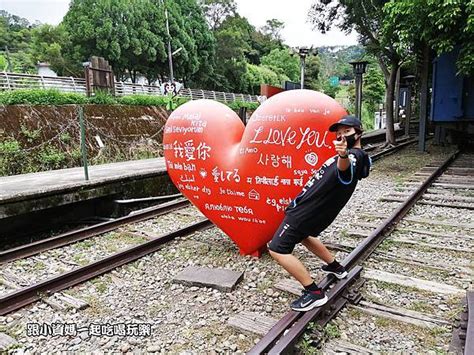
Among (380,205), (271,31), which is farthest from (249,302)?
(271,31)

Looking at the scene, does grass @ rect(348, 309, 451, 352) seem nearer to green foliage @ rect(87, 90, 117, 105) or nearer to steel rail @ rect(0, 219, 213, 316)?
steel rail @ rect(0, 219, 213, 316)

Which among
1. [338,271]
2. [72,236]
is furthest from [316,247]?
[72,236]

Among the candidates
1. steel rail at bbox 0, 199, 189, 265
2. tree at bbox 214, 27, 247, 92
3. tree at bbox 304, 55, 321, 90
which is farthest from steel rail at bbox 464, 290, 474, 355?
tree at bbox 304, 55, 321, 90

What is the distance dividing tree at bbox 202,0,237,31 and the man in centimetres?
4271

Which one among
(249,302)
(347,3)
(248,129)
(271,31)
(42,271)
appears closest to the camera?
(249,302)

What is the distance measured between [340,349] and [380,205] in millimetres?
4239

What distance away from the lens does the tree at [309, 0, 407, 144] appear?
12.3m

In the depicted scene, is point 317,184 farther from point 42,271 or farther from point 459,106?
point 459,106

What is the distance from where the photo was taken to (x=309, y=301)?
9.60 feet

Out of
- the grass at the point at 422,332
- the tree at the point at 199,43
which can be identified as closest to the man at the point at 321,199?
the grass at the point at 422,332

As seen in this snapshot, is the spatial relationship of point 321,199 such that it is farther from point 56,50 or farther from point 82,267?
point 56,50

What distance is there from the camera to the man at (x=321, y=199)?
2.69 metres

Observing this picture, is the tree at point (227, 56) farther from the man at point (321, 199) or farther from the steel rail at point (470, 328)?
the steel rail at point (470, 328)

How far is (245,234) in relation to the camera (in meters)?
4.22
